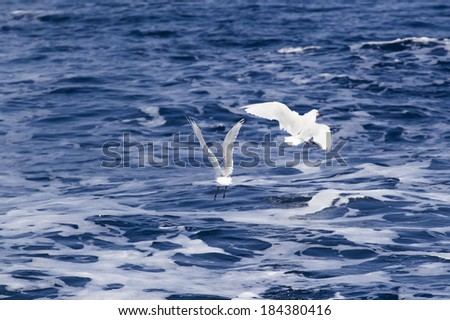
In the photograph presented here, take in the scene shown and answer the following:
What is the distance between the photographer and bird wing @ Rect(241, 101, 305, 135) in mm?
19453

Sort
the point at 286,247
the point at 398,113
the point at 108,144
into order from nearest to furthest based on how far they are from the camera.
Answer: the point at 286,247 → the point at 108,144 → the point at 398,113

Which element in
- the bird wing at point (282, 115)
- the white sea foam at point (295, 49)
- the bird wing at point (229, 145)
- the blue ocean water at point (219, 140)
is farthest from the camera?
the white sea foam at point (295, 49)

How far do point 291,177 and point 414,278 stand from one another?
6.41 metres

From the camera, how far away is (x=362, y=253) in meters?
16.2

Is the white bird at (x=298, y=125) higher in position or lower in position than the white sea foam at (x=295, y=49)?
higher

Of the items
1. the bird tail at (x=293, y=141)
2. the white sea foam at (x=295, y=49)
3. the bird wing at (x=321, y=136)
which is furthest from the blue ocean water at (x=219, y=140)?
the bird tail at (x=293, y=141)

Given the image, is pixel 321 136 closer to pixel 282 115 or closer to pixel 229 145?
pixel 282 115

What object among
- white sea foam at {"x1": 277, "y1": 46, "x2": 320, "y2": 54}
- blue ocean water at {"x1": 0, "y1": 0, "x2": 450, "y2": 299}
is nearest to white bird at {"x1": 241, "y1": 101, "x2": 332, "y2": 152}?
blue ocean water at {"x1": 0, "y1": 0, "x2": 450, "y2": 299}

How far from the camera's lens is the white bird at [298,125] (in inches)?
742

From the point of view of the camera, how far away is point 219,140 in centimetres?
2366

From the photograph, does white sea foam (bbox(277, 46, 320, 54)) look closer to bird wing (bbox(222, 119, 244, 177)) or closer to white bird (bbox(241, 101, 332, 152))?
white bird (bbox(241, 101, 332, 152))

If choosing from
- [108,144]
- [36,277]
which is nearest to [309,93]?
[108,144]

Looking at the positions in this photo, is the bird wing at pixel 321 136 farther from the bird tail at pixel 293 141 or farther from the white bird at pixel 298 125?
the bird tail at pixel 293 141
